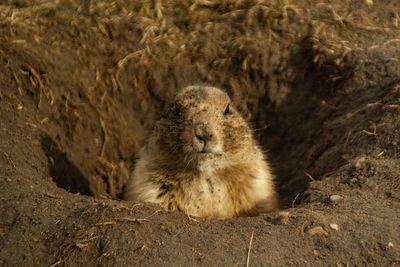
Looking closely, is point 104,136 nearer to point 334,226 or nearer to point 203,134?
point 203,134

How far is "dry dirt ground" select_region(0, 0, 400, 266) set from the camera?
5367mm

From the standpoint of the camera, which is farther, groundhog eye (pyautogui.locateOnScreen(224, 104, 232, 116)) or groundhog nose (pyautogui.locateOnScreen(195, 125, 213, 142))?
groundhog eye (pyautogui.locateOnScreen(224, 104, 232, 116))

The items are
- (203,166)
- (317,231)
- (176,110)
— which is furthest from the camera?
(176,110)

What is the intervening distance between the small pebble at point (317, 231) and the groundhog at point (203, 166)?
1234mm

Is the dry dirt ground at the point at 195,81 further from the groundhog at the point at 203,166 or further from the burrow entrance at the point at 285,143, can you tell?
the groundhog at the point at 203,166

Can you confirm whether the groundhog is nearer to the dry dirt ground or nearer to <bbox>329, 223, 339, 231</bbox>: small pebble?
the dry dirt ground

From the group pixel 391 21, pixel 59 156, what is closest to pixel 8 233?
pixel 59 156

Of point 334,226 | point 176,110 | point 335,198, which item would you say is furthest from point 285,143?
point 334,226

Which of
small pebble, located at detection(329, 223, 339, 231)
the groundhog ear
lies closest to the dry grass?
the groundhog ear

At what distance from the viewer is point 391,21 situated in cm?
727

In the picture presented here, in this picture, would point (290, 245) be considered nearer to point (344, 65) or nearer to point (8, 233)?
point (8, 233)

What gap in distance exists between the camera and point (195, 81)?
757cm

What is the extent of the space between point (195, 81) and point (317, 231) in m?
3.69

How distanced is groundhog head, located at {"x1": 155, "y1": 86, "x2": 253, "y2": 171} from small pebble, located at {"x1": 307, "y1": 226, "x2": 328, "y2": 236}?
48.5 inches
